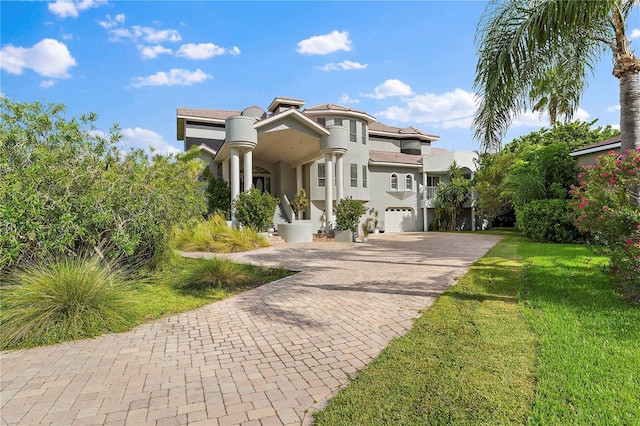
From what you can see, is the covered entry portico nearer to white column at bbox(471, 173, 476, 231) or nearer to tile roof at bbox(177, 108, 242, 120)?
tile roof at bbox(177, 108, 242, 120)

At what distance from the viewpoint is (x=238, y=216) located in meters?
16.8

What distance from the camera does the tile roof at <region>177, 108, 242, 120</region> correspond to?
1057 inches

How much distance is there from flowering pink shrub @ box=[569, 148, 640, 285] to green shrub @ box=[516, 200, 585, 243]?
8.93 meters

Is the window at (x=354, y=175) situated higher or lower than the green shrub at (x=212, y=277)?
higher

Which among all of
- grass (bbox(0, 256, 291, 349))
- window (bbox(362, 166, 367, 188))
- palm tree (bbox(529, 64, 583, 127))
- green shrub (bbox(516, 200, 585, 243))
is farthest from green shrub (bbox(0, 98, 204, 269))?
window (bbox(362, 166, 367, 188))

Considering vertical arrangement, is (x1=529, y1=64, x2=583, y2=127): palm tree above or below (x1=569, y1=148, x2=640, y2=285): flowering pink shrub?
above

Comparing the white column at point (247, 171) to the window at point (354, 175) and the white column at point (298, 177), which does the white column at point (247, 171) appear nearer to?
the white column at point (298, 177)

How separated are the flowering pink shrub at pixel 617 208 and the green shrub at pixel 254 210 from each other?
1251cm

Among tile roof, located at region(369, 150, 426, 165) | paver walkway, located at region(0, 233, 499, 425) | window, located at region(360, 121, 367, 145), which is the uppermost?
window, located at region(360, 121, 367, 145)

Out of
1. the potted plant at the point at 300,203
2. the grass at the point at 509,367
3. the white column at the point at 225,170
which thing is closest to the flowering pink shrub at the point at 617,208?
the grass at the point at 509,367

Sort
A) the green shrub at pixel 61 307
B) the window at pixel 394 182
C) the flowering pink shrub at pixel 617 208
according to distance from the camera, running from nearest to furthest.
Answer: the green shrub at pixel 61 307, the flowering pink shrub at pixel 617 208, the window at pixel 394 182

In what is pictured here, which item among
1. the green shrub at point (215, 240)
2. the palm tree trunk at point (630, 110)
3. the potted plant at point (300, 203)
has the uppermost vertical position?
the palm tree trunk at point (630, 110)

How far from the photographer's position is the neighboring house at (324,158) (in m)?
19.0

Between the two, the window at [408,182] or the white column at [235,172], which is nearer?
the white column at [235,172]
